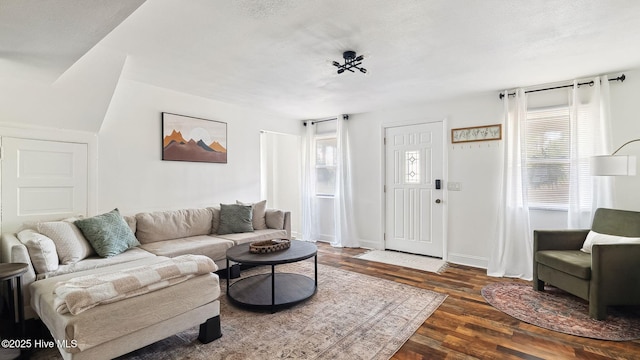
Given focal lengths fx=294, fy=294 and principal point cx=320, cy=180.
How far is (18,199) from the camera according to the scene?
8.72ft

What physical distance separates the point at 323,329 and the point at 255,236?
1.74 m

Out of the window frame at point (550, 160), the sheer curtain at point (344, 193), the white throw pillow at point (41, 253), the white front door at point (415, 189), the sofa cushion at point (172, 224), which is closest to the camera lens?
the white throw pillow at point (41, 253)

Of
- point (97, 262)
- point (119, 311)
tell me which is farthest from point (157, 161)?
point (119, 311)

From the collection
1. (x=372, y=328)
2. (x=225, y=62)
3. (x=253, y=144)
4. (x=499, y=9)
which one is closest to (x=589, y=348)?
(x=372, y=328)

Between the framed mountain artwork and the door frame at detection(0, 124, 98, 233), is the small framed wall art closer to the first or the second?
the framed mountain artwork

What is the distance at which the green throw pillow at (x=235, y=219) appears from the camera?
3889 millimetres

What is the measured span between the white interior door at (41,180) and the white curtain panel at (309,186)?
11.1ft

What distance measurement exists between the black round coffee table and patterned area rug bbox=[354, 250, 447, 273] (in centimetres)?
143

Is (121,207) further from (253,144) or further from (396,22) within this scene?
(396,22)

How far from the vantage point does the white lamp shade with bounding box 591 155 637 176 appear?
2.69 meters

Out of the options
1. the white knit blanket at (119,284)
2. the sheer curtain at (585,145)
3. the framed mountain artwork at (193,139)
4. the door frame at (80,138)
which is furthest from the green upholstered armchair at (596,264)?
the door frame at (80,138)

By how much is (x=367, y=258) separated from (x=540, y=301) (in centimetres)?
213

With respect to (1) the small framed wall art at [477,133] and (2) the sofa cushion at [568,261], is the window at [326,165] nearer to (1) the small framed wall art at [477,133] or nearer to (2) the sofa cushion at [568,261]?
(1) the small framed wall art at [477,133]

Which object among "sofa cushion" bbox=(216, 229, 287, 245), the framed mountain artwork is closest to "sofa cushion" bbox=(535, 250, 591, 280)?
"sofa cushion" bbox=(216, 229, 287, 245)
